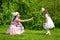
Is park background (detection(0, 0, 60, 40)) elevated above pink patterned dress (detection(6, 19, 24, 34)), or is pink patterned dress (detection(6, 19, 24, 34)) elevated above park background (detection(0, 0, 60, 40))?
park background (detection(0, 0, 60, 40))

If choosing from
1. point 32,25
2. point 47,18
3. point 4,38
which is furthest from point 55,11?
point 4,38

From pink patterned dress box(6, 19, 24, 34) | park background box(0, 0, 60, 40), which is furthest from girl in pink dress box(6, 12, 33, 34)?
park background box(0, 0, 60, 40)

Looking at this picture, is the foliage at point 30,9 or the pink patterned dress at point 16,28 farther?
the foliage at point 30,9

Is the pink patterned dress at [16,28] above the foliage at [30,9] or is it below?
below

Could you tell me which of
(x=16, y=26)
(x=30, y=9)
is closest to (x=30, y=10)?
(x=30, y=9)

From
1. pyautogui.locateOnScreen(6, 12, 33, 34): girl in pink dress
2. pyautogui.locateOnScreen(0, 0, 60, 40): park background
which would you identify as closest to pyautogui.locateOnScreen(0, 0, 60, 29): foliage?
pyautogui.locateOnScreen(0, 0, 60, 40): park background

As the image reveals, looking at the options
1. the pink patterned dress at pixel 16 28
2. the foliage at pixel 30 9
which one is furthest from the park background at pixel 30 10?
the pink patterned dress at pixel 16 28

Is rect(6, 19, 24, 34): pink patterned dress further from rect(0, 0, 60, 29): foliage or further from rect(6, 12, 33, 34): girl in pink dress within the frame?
rect(0, 0, 60, 29): foliage

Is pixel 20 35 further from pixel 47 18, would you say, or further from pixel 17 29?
pixel 47 18

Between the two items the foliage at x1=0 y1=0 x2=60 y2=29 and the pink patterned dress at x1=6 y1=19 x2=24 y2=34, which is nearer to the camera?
the pink patterned dress at x1=6 y1=19 x2=24 y2=34

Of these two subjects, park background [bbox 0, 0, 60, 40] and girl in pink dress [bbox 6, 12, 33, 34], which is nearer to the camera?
girl in pink dress [bbox 6, 12, 33, 34]

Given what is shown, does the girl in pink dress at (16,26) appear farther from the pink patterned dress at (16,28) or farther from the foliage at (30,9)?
the foliage at (30,9)

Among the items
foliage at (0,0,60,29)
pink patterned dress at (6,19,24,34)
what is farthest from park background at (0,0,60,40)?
pink patterned dress at (6,19,24,34)

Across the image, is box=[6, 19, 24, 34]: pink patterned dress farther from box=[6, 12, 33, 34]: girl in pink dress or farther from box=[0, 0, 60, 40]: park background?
box=[0, 0, 60, 40]: park background
